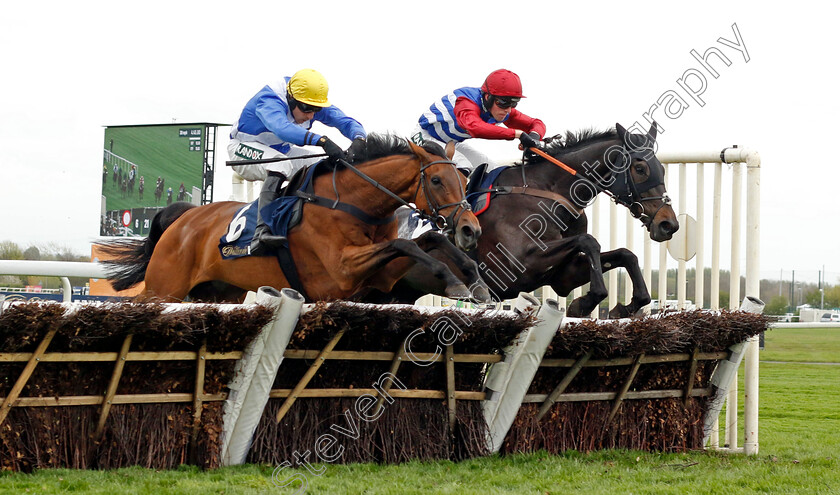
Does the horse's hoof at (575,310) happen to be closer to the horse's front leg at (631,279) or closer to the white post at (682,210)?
the horse's front leg at (631,279)

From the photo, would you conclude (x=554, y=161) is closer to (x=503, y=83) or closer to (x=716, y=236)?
(x=503, y=83)

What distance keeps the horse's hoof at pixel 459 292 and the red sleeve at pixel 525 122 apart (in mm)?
2269

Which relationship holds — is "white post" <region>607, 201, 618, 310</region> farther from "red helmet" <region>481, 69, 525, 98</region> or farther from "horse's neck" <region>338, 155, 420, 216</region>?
"horse's neck" <region>338, 155, 420, 216</region>

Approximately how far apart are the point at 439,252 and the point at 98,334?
2053 mm

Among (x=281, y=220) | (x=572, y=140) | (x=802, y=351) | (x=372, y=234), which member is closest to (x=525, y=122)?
(x=572, y=140)

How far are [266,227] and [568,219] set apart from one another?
6.14 ft

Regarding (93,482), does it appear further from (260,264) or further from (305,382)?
(260,264)

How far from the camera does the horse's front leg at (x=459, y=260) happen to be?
14.4 feet

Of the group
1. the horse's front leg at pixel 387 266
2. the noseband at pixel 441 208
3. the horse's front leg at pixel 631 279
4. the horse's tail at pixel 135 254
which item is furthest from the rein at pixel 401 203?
the horse's tail at pixel 135 254

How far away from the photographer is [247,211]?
529 cm

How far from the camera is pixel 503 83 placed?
5.63 metres

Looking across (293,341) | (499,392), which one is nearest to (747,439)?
(499,392)

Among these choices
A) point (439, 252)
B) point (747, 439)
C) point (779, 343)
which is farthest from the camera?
point (779, 343)

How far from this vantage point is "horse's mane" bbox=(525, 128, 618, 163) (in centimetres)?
581
